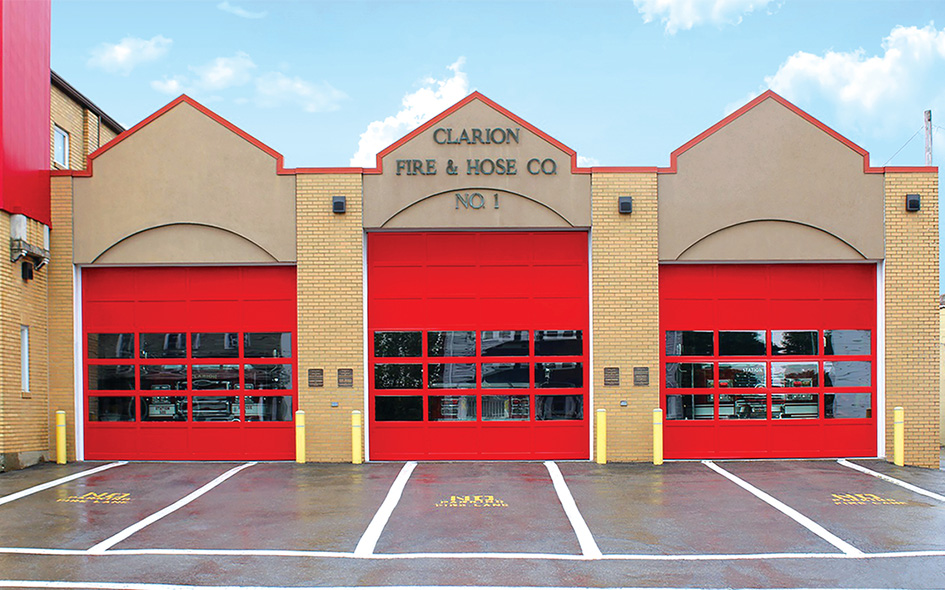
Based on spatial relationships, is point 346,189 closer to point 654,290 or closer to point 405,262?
point 405,262

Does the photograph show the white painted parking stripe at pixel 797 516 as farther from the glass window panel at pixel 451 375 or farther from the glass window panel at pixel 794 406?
the glass window panel at pixel 451 375

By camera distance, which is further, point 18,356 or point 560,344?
point 560,344

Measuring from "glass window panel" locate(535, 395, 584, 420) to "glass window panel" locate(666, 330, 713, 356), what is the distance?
6.32 feet

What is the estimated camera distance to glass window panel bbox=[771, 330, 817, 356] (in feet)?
49.7

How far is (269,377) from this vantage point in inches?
591

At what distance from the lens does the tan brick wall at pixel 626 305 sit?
1469cm

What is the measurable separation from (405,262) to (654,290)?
4589 mm

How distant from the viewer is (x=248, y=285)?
15125 millimetres

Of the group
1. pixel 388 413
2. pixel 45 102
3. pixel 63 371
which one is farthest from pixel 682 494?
pixel 45 102

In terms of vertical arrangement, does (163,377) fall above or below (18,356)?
below

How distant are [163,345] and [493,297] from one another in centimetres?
621

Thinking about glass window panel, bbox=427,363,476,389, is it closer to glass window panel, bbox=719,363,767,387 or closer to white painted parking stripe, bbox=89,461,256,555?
white painted parking stripe, bbox=89,461,256,555

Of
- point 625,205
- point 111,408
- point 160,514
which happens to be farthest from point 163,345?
point 625,205

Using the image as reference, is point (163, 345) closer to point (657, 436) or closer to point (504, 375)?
point (504, 375)
